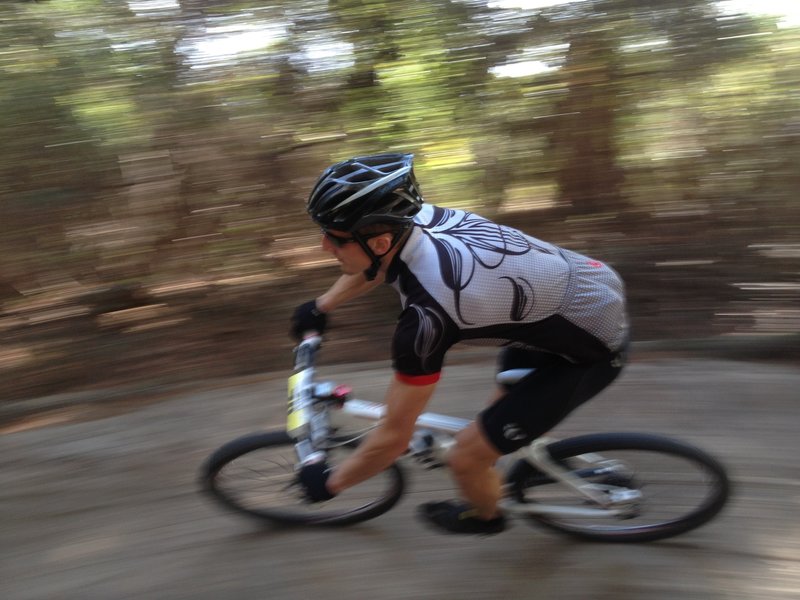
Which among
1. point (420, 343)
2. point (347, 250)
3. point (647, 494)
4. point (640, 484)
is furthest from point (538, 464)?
point (347, 250)

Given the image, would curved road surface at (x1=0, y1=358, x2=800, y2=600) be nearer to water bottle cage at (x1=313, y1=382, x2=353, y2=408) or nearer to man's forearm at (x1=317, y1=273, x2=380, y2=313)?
water bottle cage at (x1=313, y1=382, x2=353, y2=408)

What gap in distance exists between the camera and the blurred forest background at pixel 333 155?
5328 mm

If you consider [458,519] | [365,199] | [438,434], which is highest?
[365,199]

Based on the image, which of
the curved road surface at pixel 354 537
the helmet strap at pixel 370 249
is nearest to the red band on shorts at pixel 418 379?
the helmet strap at pixel 370 249

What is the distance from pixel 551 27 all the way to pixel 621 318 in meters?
4.12

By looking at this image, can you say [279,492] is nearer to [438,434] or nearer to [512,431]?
[438,434]

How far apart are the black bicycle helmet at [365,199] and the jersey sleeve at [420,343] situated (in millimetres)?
363

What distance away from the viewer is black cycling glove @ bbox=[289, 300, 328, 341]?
2.92m

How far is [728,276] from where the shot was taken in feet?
18.3

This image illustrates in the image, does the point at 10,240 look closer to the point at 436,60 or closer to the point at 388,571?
the point at 436,60

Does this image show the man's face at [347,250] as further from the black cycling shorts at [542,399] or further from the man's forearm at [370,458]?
the black cycling shorts at [542,399]

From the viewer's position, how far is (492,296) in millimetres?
2242

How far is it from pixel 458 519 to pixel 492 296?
1104mm

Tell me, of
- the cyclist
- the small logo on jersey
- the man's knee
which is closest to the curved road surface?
the cyclist
